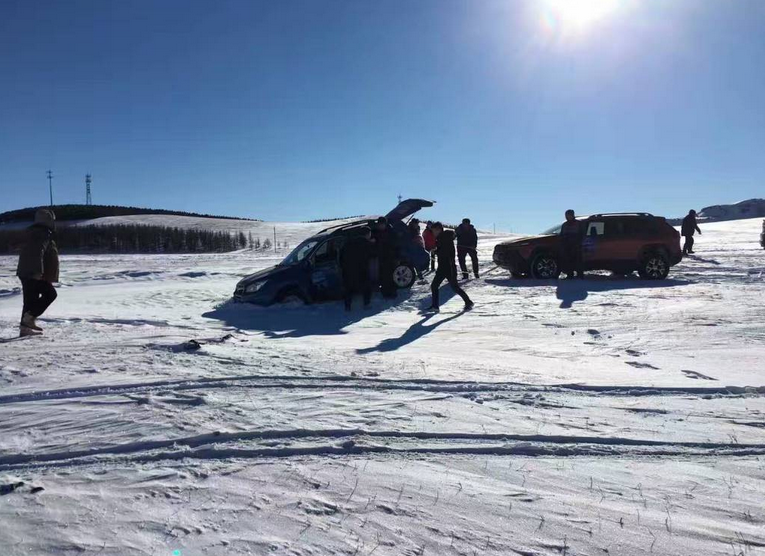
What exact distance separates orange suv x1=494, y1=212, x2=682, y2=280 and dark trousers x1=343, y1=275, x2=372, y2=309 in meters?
4.95

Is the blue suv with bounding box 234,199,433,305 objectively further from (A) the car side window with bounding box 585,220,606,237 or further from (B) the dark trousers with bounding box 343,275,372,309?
(A) the car side window with bounding box 585,220,606,237

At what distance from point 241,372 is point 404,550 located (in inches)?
136

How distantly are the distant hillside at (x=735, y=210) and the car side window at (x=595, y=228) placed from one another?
274ft

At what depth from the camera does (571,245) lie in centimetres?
1355

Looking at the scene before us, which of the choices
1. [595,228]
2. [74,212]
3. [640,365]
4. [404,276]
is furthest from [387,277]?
[74,212]

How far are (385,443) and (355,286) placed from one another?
274 inches

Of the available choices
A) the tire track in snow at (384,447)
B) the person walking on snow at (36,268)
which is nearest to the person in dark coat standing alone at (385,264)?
the person walking on snow at (36,268)

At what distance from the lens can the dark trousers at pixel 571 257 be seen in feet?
44.4

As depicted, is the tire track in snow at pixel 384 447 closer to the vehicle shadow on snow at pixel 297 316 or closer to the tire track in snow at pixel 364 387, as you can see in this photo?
the tire track in snow at pixel 364 387

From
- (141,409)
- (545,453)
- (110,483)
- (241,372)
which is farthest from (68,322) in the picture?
(545,453)

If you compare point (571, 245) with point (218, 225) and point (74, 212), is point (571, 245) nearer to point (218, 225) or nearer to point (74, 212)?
point (218, 225)

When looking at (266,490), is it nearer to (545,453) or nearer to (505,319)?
(545,453)

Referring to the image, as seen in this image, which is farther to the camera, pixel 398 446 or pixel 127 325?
pixel 127 325

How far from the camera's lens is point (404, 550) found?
2613 millimetres
